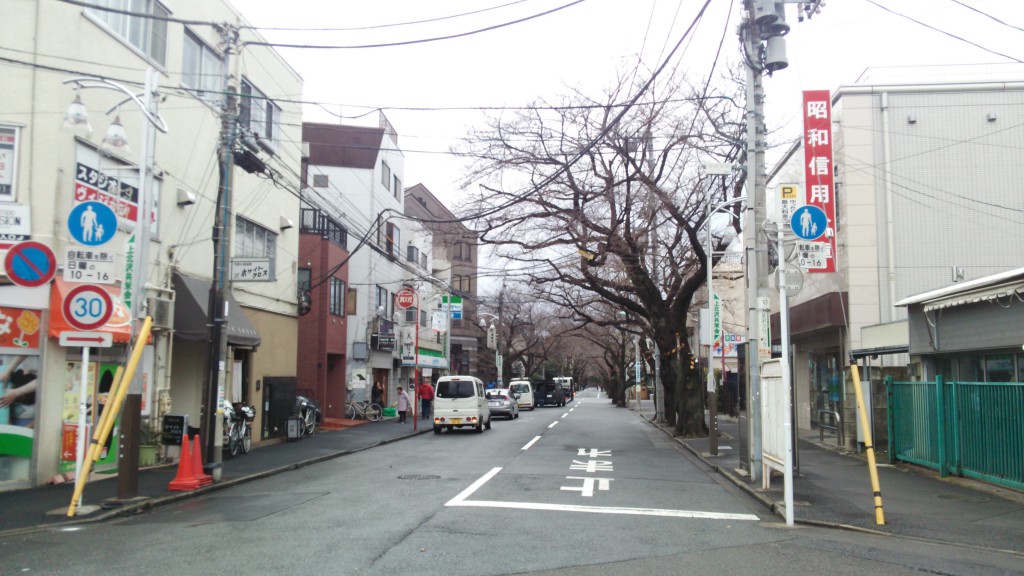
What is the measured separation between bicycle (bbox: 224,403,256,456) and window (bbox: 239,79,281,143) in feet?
23.7

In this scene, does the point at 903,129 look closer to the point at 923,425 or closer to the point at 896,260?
the point at 896,260

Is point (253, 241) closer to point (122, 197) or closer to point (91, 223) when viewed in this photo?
point (122, 197)

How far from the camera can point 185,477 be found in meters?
12.7

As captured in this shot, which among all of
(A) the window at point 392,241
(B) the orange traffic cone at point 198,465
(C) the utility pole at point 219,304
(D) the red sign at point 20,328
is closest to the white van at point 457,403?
(A) the window at point 392,241

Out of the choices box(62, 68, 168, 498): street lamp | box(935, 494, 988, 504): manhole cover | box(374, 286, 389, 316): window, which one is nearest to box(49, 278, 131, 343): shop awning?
box(62, 68, 168, 498): street lamp

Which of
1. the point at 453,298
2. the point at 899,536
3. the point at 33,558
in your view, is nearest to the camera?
the point at 33,558

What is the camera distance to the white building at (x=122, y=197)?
40.7ft

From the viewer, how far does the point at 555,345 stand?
224 feet

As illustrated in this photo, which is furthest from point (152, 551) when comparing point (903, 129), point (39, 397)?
point (903, 129)

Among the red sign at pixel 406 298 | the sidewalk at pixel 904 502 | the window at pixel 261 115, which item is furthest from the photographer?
the red sign at pixel 406 298

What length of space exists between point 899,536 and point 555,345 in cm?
5911

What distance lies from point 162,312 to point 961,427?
15.3 m

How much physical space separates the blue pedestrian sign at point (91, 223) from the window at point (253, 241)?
8813mm

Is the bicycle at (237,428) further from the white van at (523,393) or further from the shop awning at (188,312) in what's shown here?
the white van at (523,393)
